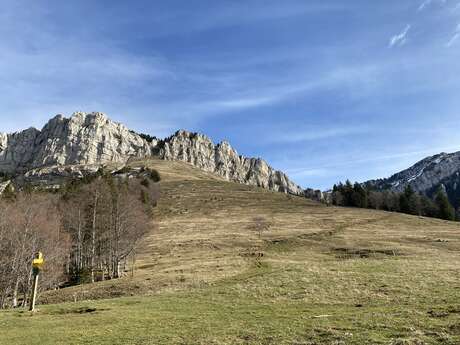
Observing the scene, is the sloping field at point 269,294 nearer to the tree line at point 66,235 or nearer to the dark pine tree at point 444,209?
the tree line at point 66,235

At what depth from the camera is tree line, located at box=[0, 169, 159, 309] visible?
184 feet

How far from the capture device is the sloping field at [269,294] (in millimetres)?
22156

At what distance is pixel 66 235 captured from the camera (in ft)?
226

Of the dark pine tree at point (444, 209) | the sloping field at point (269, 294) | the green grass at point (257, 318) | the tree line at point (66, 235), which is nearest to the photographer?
the green grass at point (257, 318)

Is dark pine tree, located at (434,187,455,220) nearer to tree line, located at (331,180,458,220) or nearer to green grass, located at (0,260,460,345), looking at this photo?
tree line, located at (331,180,458,220)

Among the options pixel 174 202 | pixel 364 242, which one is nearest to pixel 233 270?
pixel 364 242

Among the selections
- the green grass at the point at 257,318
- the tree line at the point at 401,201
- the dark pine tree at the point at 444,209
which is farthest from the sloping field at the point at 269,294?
the tree line at the point at 401,201

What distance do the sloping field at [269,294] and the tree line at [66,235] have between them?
6.32 meters

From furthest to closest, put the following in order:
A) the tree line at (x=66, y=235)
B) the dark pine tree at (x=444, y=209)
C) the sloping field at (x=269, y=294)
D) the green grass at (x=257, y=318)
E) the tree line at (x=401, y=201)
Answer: the tree line at (x=401, y=201)
the dark pine tree at (x=444, y=209)
the tree line at (x=66, y=235)
the sloping field at (x=269, y=294)
the green grass at (x=257, y=318)

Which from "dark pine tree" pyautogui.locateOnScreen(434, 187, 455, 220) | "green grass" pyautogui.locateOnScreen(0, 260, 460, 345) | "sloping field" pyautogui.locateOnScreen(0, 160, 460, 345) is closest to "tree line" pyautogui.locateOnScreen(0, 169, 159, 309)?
"sloping field" pyautogui.locateOnScreen(0, 160, 460, 345)

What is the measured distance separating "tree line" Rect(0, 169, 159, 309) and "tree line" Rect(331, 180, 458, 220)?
121 m

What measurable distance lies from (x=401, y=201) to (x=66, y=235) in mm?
136580

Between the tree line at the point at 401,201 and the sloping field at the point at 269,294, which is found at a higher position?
the tree line at the point at 401,201

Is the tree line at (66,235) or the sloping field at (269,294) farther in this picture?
the tree line at (66,235)
